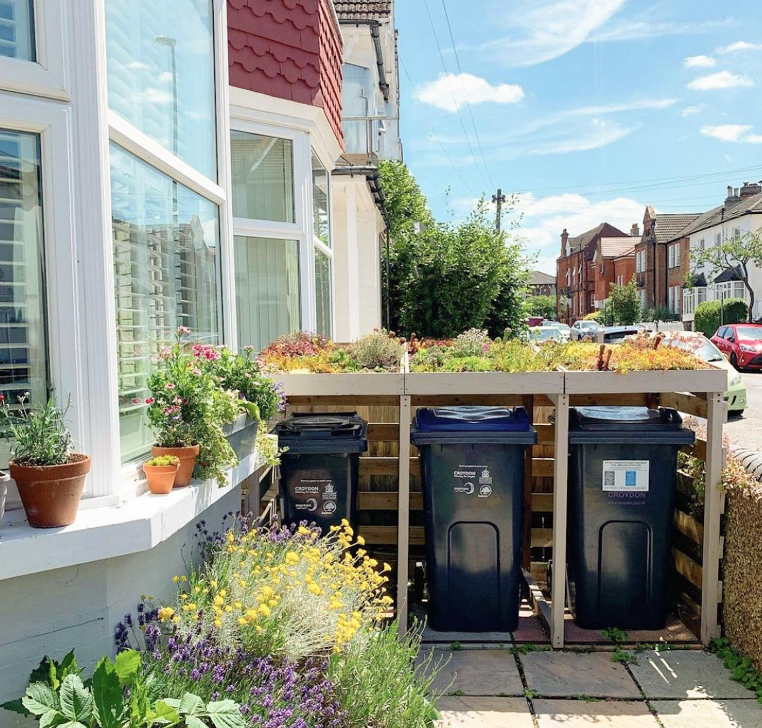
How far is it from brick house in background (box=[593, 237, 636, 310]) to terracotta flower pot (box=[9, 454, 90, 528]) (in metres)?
61.6

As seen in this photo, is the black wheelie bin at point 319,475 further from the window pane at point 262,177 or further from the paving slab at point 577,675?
the window pane at point 262,177

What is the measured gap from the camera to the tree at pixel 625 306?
47.7m

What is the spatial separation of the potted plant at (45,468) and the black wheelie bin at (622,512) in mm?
2724

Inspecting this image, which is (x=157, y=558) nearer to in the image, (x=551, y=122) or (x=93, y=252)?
(x=93, y=252)

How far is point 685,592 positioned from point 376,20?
36.6 feet

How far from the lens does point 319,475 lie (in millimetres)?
4250

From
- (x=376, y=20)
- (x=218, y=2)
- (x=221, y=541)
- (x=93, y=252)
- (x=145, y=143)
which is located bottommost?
(x=221, y=541)

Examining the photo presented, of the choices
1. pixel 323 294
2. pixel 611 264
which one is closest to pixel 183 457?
pixel 323 294

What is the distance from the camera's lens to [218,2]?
397cm

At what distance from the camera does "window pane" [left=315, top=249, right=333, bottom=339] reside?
23.1 feet

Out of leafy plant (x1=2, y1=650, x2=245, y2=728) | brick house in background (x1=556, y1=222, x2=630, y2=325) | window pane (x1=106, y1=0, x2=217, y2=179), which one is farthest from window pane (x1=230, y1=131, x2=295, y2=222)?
brick house in background (x1=556, y1=222, x2=630, y2=325)

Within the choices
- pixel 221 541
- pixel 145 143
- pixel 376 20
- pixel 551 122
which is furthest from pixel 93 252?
pixel 551 122

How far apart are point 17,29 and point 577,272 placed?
245ft

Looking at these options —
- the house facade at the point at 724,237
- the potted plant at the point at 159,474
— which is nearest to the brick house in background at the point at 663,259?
the house facade at the point at 724,237
